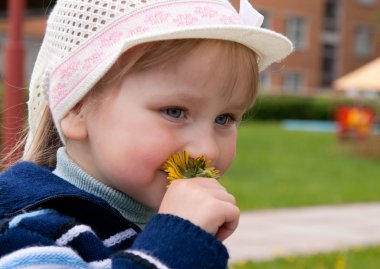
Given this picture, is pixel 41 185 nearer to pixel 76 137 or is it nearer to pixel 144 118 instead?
pixel 76 137

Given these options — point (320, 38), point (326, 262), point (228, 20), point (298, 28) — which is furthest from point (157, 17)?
point (320, 38)

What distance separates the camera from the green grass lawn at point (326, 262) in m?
5.26

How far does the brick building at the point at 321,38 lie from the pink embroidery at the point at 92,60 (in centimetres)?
3925

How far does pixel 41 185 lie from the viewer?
177cm

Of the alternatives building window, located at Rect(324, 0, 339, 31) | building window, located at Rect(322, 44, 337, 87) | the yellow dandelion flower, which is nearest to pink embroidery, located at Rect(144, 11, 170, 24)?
the yellow dandelion flower

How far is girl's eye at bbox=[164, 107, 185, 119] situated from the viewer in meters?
1.73

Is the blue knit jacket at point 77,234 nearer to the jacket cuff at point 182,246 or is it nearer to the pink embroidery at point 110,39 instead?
the jacket cuff at point 182,246

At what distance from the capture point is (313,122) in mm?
33938

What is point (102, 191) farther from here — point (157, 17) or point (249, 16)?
point (249, 16)

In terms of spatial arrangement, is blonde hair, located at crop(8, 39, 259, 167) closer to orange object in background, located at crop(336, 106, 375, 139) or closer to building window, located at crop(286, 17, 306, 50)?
orange object in background, located at crop(336, 106, 375, 139)

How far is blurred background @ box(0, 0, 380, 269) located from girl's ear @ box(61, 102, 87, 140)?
2.20ft

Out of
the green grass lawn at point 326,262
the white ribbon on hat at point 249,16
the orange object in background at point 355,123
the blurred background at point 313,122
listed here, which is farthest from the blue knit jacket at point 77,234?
the orange object in background at point 355,123

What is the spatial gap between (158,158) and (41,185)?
0.29 m

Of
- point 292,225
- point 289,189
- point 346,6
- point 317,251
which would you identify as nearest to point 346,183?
point 289,189
